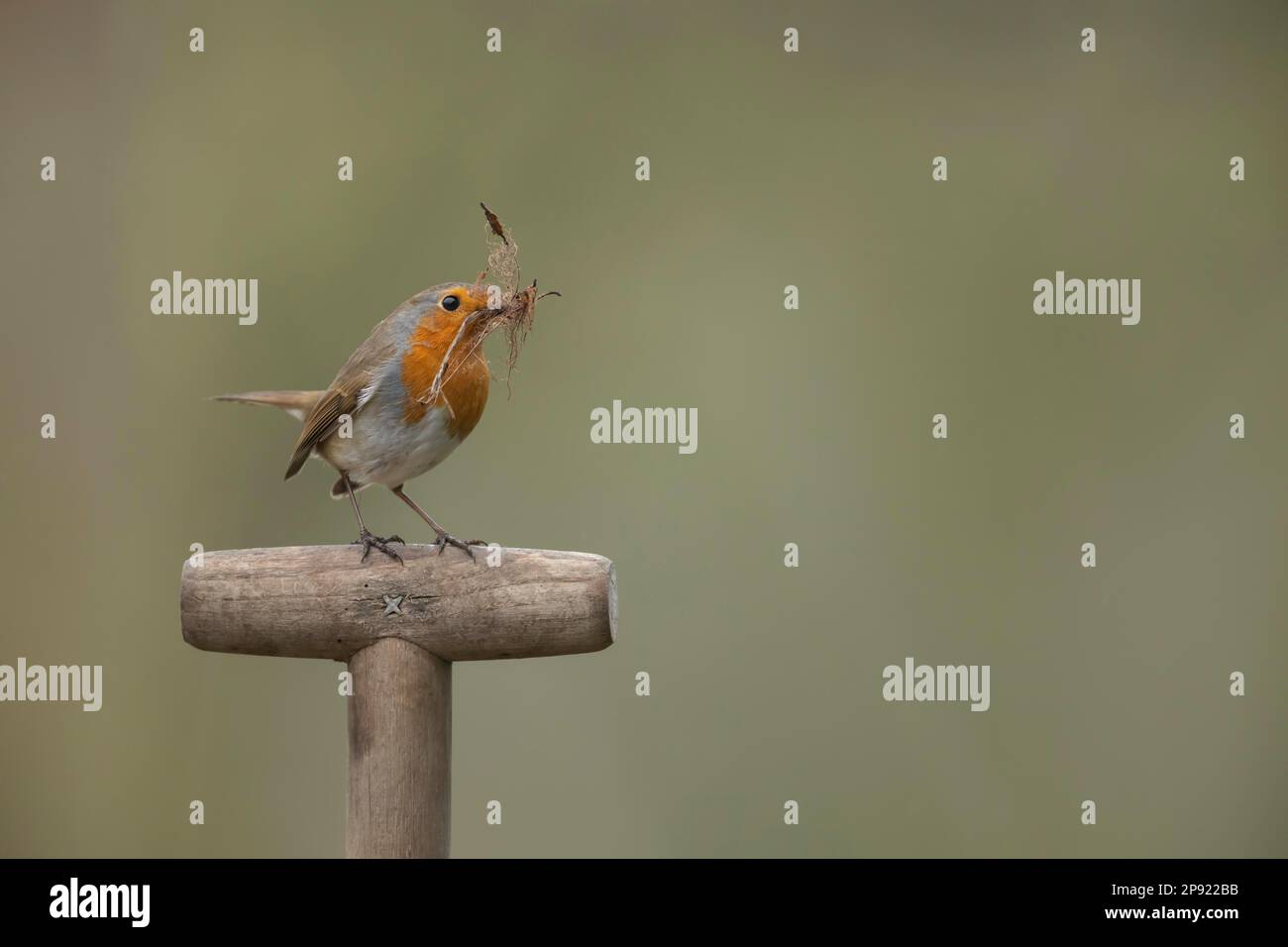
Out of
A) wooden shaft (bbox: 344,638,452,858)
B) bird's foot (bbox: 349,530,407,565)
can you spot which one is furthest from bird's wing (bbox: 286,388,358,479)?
wooden shaft (bbox: 344,638,452,858)

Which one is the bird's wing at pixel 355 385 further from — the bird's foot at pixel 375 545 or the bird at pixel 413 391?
the bird's foot at pixel 375 545

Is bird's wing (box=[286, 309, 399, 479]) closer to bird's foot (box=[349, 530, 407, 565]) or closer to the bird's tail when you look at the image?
the bird's tail

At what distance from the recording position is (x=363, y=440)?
2.69 meters

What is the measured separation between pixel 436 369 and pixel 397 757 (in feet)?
2.43

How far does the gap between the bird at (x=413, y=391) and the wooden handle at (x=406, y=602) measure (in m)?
0.15

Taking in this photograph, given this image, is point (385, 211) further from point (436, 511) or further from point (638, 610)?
point (638, 610)

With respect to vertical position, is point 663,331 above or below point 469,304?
above

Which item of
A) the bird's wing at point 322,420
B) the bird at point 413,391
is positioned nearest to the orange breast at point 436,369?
the bird at point 413,391

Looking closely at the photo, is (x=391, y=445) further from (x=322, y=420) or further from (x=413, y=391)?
(x=322, y=420)

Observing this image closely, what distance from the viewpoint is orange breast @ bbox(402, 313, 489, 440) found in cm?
261

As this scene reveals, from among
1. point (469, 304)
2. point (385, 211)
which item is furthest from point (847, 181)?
point (469, 304)

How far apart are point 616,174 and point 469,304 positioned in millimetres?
2825

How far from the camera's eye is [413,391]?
2617mm

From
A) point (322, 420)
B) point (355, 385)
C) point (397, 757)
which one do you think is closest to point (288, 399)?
point (322, 420)
